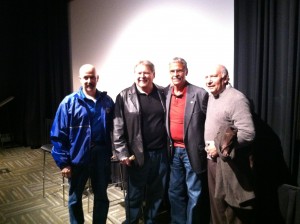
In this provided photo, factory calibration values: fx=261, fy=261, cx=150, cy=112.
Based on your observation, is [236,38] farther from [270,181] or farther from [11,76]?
[11,76]

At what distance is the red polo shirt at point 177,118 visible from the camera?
2.03 m

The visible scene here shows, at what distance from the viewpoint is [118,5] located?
Answer: 10.8 feet

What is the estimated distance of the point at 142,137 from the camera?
2059 mm

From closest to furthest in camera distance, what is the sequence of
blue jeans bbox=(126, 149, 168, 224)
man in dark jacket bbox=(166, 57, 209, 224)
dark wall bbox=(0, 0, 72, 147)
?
1. man in dark jacket bbox=(166, 57, 209, 224)
2. blue jeans bbox=(126, 149, 168, 224)
3. dark wall bbox=(0, 0, 72, 147)

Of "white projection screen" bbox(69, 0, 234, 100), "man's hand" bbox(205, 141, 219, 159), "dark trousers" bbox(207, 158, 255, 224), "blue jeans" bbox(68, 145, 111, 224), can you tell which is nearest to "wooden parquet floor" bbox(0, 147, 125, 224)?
"blue jeans" bbox(68, 145, 111, 224)

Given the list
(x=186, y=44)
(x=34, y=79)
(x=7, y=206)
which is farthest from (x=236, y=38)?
(x=34, y=79)

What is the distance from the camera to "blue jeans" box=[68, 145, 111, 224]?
2.05m

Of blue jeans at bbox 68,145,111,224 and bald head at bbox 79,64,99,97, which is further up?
bald head at bbox 79,64,99,97

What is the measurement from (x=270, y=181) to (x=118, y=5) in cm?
264

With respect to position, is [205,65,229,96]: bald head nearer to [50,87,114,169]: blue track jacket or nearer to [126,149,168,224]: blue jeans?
[126,149,168,224]: blue jeans

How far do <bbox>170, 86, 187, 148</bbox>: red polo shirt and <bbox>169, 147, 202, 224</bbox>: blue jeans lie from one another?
3.2 inches

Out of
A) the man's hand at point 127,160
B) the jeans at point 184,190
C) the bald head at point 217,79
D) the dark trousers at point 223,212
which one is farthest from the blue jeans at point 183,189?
the bald head at point 217,79

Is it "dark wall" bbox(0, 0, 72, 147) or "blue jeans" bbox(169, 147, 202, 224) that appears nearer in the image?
"blue jeans" bbox(169, 147, 202, 224)

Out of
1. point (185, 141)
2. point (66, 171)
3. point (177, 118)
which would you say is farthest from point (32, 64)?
point (185, 141)
